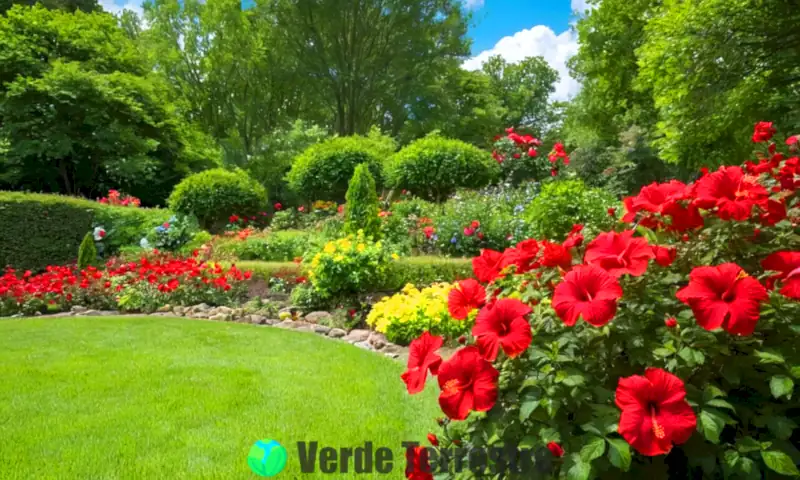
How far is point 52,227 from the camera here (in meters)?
9.66

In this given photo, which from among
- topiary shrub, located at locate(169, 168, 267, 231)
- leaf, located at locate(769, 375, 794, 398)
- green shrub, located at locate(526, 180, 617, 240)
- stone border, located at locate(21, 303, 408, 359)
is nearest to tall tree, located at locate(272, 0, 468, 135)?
topiary shrub, located at locate(169, 168, 267, 231)

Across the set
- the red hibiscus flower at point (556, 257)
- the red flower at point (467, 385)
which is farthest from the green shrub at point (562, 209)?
the red flower at point (467, 385)

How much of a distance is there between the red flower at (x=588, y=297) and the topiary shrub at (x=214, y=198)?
11200 millimetres

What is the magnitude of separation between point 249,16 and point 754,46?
838 inches

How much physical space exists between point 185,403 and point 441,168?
879 cm

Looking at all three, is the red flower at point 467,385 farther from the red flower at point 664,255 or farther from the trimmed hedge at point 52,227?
the trimmed hedge at point 52,227

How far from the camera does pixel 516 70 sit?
3378 centimetres

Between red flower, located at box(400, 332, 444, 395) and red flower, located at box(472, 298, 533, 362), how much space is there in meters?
0.13

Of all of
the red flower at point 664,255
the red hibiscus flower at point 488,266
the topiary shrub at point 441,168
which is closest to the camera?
the red flower at point 664,255

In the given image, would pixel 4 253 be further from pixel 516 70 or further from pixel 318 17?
pixel 516 70

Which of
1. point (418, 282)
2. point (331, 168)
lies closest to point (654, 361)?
point (418, 282)

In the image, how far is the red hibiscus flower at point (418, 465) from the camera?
1.35 metres

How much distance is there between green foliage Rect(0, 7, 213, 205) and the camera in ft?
48.4

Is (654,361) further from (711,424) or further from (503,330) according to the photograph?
(503,330)
